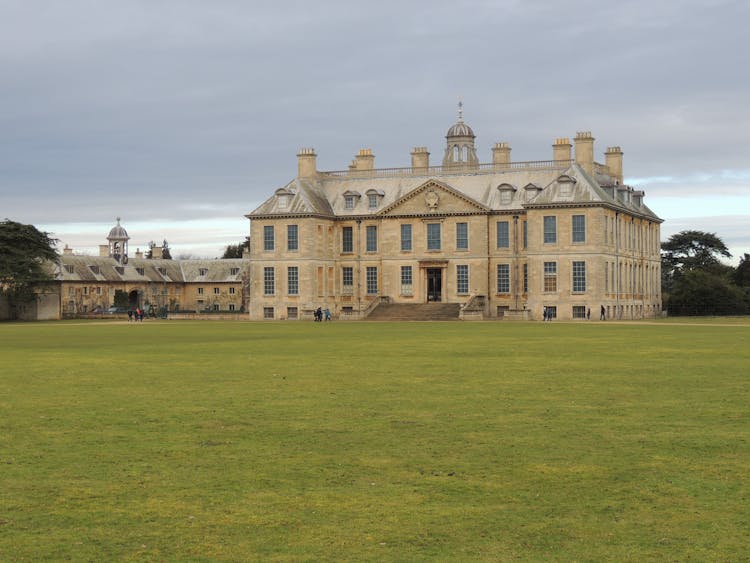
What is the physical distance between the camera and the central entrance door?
81.9 m

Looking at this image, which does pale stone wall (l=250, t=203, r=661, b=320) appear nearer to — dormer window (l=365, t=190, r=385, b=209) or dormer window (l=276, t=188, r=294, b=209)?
dormer window (l=276, t=188, r=294, b=209)

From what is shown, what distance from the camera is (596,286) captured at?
74.8 m

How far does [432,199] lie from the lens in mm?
80875

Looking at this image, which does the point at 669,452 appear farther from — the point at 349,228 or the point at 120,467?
the point at 349,228

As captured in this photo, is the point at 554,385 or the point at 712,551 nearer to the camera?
the point at 712,551

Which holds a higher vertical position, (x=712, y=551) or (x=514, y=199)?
(x=514, y=199)

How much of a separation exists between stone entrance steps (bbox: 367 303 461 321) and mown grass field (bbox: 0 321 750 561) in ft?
167

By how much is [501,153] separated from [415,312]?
14.3 meters

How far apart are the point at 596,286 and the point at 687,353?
4495cm

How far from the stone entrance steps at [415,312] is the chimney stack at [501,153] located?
11831mm

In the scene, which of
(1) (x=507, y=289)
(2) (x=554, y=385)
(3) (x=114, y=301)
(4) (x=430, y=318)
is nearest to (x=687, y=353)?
(2) (x=554, y=385)

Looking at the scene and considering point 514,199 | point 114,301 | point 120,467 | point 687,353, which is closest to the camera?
point 120,467

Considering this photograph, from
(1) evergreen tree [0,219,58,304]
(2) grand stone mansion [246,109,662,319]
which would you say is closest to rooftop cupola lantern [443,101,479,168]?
(2) grand stone mansion [246,109,662,319]

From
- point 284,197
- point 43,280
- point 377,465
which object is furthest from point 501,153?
point 377,465
